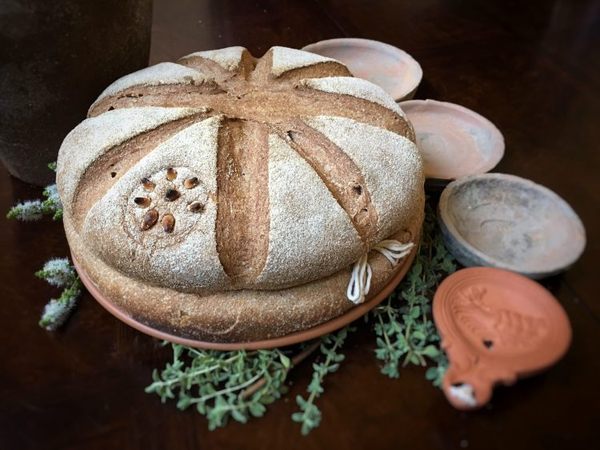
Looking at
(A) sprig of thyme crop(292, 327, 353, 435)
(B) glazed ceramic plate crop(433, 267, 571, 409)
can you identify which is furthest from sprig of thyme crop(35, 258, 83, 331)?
(B) glazed ceramic plate crop(433, 267, 571, 409)

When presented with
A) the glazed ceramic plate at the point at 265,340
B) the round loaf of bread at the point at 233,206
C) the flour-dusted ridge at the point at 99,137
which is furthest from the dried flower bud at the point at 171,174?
the glazed ceramic plate at the point at 265,340

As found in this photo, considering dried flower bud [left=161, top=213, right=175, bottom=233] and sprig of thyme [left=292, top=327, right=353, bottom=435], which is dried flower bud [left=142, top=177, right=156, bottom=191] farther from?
sprig of thyme [left=292, top=327, right=353, bottom=435]

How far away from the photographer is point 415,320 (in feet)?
3.71

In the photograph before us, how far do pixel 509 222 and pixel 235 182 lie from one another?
29.0 inches

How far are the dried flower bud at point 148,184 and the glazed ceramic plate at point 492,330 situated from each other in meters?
0.58

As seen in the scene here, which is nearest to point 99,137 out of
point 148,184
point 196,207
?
point 148,184

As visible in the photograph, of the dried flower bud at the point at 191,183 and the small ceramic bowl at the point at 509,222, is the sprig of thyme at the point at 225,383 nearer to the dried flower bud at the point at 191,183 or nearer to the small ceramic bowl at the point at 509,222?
the dried flower bud at the point at 191,183

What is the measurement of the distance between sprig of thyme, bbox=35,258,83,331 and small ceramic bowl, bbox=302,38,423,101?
1043 mm

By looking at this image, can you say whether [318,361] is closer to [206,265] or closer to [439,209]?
[206,265]

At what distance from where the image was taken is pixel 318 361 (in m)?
1.08

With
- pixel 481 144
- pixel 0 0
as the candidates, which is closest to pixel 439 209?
pixel 481 144

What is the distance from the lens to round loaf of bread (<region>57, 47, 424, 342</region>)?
96 centimetres

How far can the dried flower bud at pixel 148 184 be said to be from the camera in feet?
3.24

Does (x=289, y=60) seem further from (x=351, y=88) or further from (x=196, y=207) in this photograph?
(x=196, y=207)
